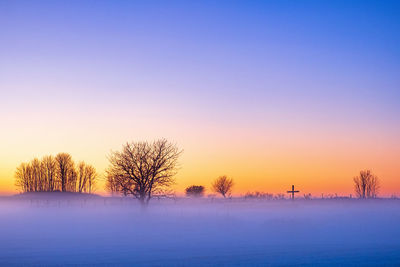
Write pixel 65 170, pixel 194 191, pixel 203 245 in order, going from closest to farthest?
pixel 203 245 < pixel 65 170 < pixel 194 191

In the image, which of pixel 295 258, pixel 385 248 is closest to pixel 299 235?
pixel 385 248

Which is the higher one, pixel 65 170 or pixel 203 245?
pixel 65 170

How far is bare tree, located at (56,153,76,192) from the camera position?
118 metres

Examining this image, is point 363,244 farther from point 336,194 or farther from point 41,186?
point 41,186

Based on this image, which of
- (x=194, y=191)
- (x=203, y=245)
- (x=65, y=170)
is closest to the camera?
(x=203, y=245)

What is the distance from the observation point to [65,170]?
120m

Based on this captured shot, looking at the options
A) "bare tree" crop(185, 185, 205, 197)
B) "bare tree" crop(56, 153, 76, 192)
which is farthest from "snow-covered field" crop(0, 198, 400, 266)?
"bare tree" crop(185, 185, 205, 197)

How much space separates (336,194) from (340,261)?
263 feet

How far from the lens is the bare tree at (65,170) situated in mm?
118312

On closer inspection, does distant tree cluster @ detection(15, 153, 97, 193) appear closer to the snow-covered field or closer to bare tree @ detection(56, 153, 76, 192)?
bare tree @ detection(56, 153, 76, 192)

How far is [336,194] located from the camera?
99.2m

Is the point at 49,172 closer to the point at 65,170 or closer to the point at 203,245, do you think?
the point at 65,170

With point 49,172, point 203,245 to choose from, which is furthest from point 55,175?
point 203,245

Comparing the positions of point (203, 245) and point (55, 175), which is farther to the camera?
point (55, 175)
